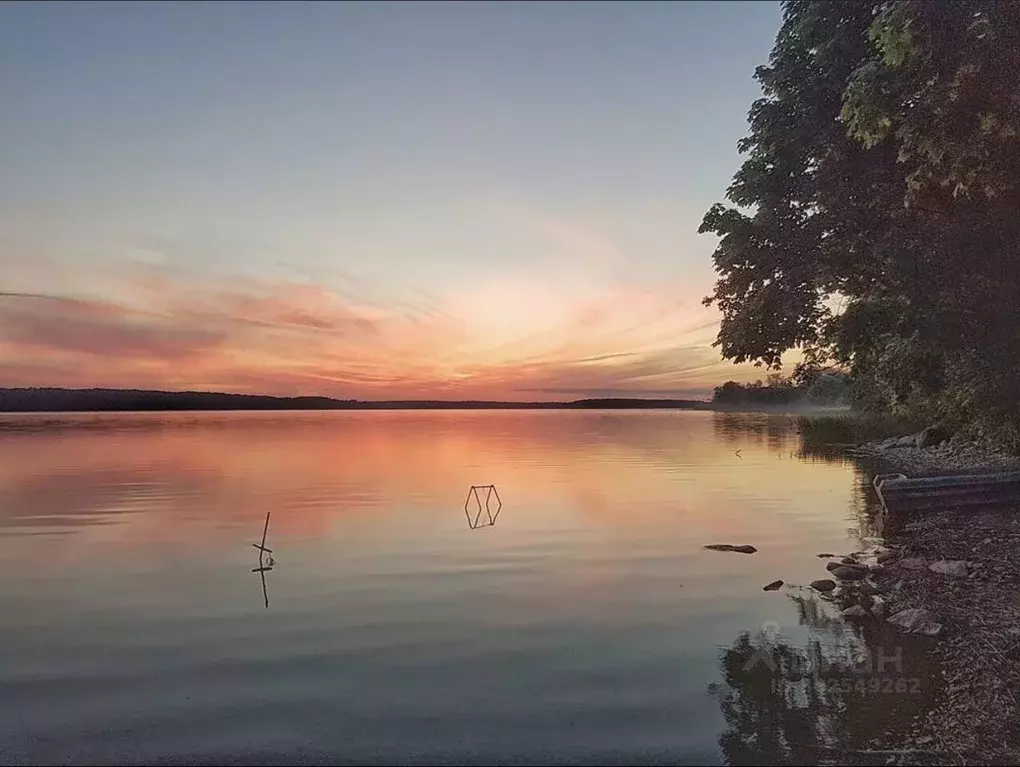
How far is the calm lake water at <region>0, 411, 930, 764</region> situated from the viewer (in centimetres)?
953

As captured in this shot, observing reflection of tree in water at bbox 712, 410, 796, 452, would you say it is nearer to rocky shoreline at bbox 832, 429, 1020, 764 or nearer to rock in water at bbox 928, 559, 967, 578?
rocky shoreline at bbox 832, 429, 1020, 764

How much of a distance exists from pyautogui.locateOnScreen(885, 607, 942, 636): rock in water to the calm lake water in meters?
1.04

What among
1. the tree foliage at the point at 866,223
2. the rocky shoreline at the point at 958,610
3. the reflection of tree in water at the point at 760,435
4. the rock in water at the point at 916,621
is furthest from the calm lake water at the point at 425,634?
the reflection of tree in water at the point at 760,435

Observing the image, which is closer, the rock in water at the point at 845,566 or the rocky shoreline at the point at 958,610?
the rocky shoreline at the point at 958,610

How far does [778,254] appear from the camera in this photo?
25.0 meters

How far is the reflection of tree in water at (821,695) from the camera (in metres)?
8.84

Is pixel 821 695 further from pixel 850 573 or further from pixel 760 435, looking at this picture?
pixel 760 435

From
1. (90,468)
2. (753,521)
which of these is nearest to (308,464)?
(90,468)

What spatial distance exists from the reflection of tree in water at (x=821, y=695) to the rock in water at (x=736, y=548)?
7701mm

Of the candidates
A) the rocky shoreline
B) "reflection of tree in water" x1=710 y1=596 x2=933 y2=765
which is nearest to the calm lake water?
"reflection of tree in water" x1=710 y1=596 x2=933 y2=765

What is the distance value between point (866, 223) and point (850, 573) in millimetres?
11274

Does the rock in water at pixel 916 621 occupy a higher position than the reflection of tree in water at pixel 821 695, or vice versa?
the rock in water at pixel 916 621

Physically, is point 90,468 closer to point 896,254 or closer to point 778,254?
point 778,254

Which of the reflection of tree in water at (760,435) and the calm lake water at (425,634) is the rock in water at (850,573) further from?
the reflection of tree in water at (760,435)
